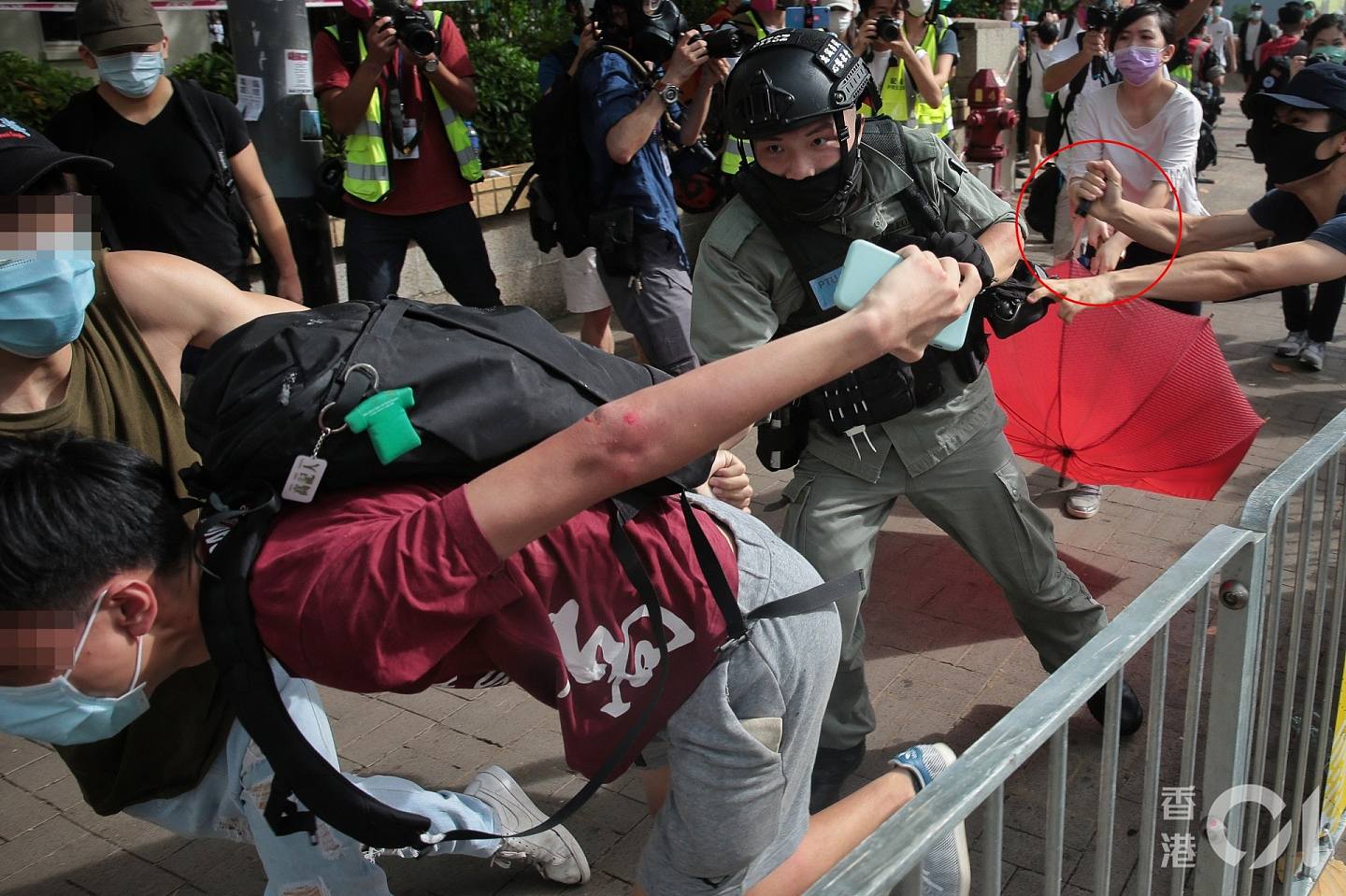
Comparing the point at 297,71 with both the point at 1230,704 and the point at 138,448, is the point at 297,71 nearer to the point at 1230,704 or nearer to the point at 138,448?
the point at 138,448

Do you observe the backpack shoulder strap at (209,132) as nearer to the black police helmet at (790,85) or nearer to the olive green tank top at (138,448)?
the olive green tank top at (138,448)

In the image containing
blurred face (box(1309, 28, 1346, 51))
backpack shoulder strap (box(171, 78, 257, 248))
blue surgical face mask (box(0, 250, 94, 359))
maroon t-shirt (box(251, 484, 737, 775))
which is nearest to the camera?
maroon t-shirt (box(251, 484, 737, 775))

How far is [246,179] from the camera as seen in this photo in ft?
14.3

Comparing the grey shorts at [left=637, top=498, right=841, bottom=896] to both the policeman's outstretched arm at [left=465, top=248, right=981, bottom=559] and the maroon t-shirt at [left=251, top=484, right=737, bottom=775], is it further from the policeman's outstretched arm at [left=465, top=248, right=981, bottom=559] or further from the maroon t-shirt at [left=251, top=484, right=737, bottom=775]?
the policeman's outstretched arm at [left=465, top=248, right=981, bottom=559]

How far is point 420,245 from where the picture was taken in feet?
17.1

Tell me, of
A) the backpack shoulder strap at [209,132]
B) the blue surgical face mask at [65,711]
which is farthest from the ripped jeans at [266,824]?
the backpack shoulder strap at [209,132]

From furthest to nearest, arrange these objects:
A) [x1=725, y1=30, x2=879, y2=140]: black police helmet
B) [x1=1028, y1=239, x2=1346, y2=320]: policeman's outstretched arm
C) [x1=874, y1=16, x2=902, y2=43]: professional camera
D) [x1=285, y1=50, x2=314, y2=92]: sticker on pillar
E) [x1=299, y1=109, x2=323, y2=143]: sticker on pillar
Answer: [x1=874, y1=16, x2=902, y2=43]: professional camera
[x1=299, y1=109, x2=323, y2=143]: sticker on pillar
[x1=285, y1=50, x2=314, y2=92]: sticker on pillar
[x1=1028, y1=239, x2=1346, y2=320]: policeman's outstretched arm
[x1=725, y1=30, x2=879, y2=140]: black police helmet

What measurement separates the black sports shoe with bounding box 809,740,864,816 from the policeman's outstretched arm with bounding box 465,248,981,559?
1.61 m

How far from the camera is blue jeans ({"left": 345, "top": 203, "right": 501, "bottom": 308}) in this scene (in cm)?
512

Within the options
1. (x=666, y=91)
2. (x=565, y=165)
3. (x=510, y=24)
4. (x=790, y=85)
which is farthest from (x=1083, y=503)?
(x=510, y=24)

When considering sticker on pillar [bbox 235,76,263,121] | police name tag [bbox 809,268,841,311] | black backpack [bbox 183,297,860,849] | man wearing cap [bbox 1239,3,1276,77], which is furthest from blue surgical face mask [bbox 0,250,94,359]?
man wearing cap [bbox 1239,3,1276,77]

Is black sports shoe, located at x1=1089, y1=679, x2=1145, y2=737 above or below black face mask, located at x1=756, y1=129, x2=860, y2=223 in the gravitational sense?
below

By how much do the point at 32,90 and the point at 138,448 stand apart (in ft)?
16.4

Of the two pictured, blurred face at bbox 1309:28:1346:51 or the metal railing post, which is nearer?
the metal railing post
